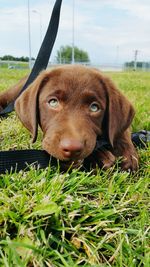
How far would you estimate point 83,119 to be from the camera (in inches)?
125

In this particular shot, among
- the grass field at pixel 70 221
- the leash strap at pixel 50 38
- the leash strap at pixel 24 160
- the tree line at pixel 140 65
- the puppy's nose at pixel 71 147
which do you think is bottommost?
the tree line at pixel 140 65

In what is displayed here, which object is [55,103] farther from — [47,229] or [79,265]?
[79,265]

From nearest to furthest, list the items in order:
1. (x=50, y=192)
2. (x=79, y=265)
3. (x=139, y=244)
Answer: (x=79, y=265)
(x=139, y=244)
(x=50, y=192)

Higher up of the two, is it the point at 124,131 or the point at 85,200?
the point at 124,131

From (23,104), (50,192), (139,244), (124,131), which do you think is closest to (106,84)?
(124,131)

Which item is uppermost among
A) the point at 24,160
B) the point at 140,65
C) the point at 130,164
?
the point at 24,160

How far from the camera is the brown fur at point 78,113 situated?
3.05 metres

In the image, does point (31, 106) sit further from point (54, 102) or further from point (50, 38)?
point (50, 38)

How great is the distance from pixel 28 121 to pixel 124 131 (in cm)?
78

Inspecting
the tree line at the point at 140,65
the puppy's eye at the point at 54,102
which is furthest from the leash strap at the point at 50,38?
the tree line at the point at 140,65

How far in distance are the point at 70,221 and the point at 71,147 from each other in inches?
22.9

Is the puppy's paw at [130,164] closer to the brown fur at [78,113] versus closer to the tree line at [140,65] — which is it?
the brown fur at [78,113]

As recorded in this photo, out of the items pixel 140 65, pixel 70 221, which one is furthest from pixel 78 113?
pixel 140 65

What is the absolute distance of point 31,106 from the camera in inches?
139
